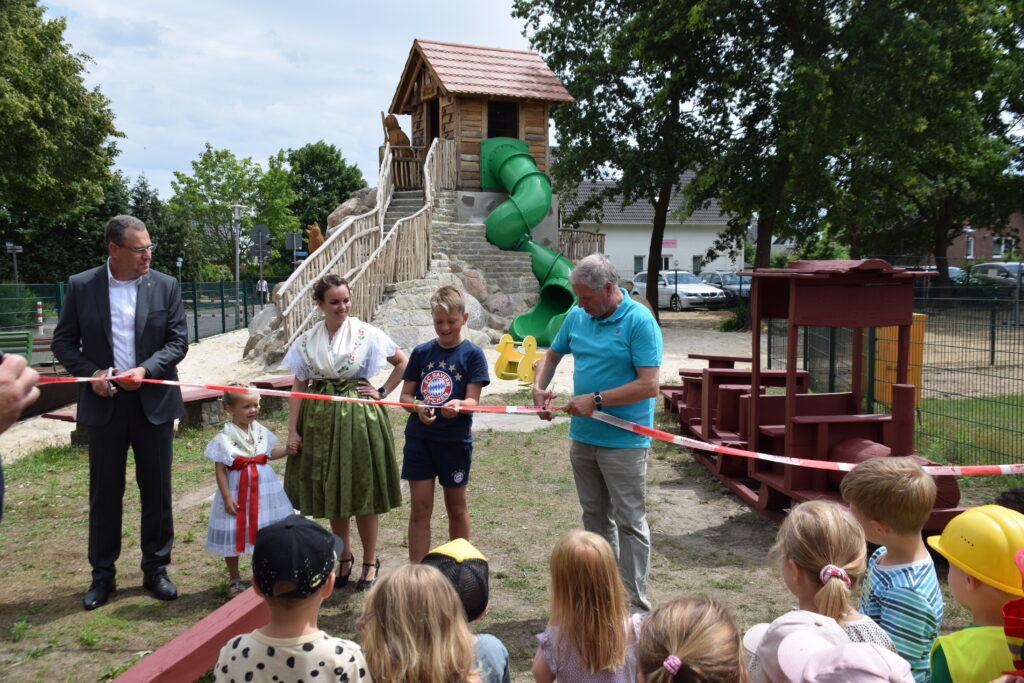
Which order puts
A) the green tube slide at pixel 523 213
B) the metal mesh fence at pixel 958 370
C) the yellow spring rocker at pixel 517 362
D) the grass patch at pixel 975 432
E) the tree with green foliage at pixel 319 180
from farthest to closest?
the tree with green foliage at pixel 319 180, the green tube slide at pixel 523 213, the yellow spring rocker at pixel 517 362, the metal mesh fence at pixel 958 370, the grass patch at pixel 975 432

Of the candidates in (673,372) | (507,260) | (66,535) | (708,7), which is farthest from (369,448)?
(708,7)

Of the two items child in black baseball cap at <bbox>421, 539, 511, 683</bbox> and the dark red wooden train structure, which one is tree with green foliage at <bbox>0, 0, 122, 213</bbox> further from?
child in black baseball cap at <bbox>421, 539, 511, 683</bbox>

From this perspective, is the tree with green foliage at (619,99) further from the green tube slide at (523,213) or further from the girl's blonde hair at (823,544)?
the girl's blonde hair at (823,544)

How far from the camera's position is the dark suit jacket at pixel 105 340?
14.5 ft

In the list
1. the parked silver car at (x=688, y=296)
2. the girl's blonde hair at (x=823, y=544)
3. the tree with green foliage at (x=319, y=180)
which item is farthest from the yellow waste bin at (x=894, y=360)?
the tree with green foliage at (x=319, y=180)

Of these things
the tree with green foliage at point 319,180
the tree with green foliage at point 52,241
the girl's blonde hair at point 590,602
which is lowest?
the girl's blonde hair at point 590,602

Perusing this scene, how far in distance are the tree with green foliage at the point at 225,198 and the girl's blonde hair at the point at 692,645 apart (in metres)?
50.1

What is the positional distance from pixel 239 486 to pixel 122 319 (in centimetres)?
113

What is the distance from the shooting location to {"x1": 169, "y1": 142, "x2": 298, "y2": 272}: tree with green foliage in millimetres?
49906

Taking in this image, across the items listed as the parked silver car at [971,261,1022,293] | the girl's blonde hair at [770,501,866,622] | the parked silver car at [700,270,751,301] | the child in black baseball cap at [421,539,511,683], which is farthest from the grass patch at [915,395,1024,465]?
the parked silver car at [700,270,751,301]

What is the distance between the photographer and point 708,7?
19.3m

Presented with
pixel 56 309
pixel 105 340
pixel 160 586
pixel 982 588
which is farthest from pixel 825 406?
pixel 56 309

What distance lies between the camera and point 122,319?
4.48 m

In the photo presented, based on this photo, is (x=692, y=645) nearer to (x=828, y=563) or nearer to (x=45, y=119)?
(x=828, y=563)
